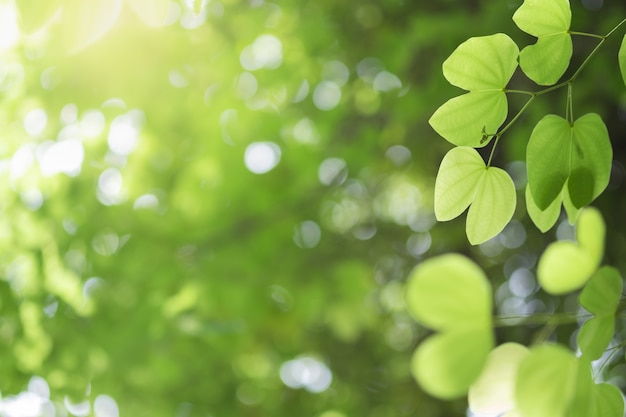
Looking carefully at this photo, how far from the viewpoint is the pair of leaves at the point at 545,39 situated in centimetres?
45

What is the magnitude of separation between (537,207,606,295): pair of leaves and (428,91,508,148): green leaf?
11 cm

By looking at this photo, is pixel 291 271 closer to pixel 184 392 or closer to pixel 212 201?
pixel 212 201

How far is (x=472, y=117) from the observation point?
0.46m

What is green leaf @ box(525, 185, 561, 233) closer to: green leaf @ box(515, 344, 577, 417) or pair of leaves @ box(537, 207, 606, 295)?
pair of leaves @ box(537, 207, 606, 295)

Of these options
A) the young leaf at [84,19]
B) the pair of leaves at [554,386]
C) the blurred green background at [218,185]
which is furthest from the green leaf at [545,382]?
the blurred green background at [218,185]

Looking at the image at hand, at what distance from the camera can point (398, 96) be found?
73.0 inches

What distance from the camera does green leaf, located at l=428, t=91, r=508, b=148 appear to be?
1.50ft

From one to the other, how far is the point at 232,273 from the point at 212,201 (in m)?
0.22

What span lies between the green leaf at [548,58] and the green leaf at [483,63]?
0.04ft

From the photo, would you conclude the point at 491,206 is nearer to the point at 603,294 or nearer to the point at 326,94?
the point at 603,294

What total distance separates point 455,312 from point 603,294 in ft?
0.47

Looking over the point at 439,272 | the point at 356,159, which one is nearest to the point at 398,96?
the point at 356,159

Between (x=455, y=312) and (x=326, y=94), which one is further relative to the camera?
(x=326, y=94)

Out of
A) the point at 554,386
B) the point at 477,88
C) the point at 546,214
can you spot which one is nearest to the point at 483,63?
the point at 477,88
